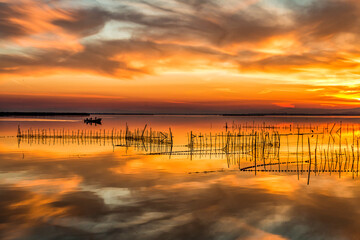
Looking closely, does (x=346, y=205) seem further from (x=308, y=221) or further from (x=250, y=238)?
(x=250, y=238)

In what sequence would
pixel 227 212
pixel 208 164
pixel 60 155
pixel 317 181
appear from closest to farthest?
pixel 227 212 → pixel 317 181 → pixel 208 164 → pixel 60 155

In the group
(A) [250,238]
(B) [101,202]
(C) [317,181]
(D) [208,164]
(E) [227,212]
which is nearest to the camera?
(A) [250,238]

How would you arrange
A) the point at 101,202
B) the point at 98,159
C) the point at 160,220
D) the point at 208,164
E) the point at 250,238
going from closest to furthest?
the point at 250,238
the point at 160,220
the point at 101,202
the point at 208,164
the point at 98,159

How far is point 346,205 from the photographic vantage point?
28.3 feet

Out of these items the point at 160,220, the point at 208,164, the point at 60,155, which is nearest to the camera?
the point at 160,220

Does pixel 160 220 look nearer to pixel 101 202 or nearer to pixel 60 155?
pixel 101 202

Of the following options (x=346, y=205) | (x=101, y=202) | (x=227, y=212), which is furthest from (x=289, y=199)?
(x=101, y=202)

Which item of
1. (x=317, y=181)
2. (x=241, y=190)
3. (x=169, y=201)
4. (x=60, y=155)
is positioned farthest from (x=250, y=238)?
(x=60, y=155)

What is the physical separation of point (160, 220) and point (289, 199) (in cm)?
385

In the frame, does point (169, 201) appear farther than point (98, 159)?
No

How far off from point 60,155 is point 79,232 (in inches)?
477

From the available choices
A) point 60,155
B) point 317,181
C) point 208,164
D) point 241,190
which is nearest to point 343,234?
point 241,190

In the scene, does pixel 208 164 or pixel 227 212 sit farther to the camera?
pixel 208 164

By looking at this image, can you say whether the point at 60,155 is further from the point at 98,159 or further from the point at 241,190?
the point at 241,190
